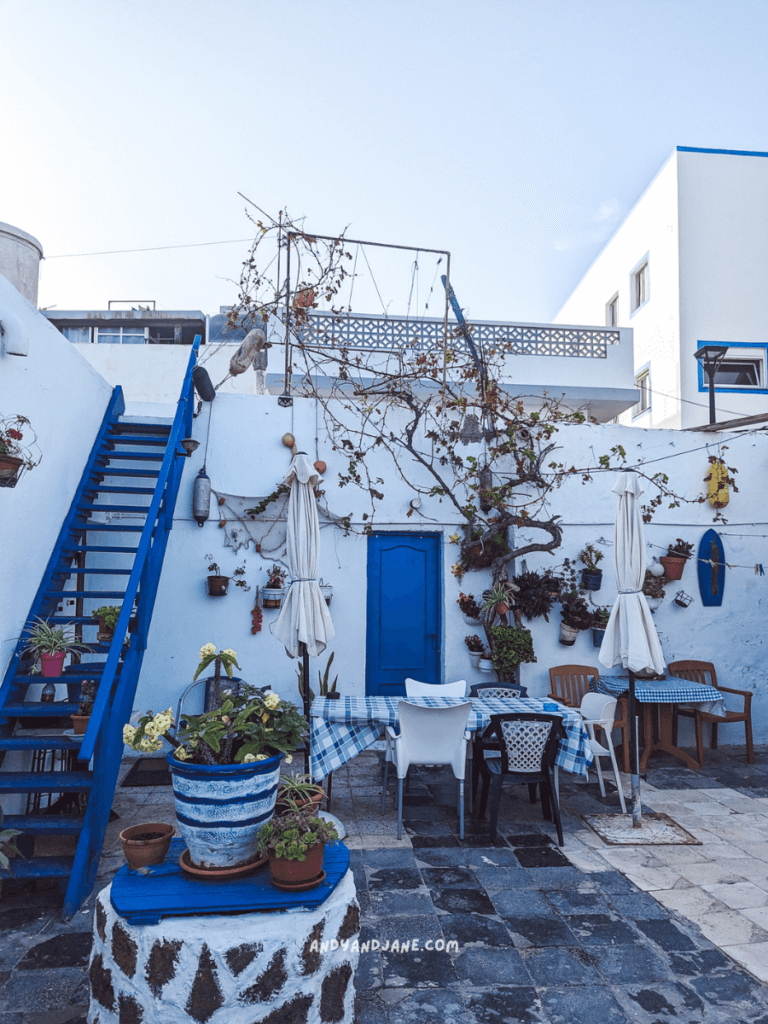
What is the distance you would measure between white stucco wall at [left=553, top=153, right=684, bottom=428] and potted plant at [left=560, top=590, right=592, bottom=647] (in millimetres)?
5688

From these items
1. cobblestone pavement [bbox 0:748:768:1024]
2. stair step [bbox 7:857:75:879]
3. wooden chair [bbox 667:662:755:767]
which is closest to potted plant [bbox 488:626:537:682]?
wooden chair [bbox 667:662:755:767]

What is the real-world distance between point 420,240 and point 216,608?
4.84 metres

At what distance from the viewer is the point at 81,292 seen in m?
13.2

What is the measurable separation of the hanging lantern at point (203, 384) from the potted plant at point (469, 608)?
3.36m

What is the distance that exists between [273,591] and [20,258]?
4166mm

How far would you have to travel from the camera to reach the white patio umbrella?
4.68 m

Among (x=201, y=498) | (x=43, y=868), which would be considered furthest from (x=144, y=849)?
(x=201, y=498)

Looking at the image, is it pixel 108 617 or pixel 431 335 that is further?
pixel 431 335

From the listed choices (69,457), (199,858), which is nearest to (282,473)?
(69,457)

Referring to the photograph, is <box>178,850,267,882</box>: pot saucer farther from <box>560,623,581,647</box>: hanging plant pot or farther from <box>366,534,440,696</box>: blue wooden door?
<box>560,623,581,647</box>: hanging plant pot

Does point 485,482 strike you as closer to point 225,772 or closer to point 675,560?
point 675,560

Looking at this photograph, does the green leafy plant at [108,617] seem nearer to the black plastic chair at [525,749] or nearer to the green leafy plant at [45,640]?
the green leafy plant at [45,640]

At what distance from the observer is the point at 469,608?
22.7ft

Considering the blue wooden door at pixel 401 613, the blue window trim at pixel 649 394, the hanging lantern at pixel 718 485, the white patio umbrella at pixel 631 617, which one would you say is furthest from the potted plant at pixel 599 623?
the blue window trim at pixel 649 394
